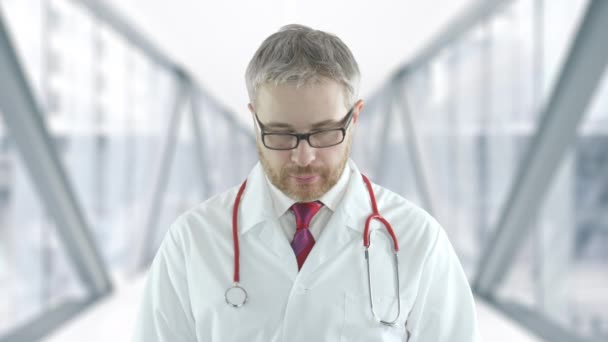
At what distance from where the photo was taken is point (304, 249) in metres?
1.10

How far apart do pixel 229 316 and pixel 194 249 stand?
0.52ft

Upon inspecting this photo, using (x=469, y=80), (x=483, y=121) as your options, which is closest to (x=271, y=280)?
(x=483, y=121)

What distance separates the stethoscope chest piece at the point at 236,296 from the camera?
3.34 ft

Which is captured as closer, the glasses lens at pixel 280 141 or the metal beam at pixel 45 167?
the glasses lens at pixel 280 141

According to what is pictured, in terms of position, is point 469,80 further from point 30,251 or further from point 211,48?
point 30,251

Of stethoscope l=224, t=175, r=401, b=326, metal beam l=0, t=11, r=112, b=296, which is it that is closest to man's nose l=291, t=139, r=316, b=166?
stethoscope l=224, t=175, r=401, b=326

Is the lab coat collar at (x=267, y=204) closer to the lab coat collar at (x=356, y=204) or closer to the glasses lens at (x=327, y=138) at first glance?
the lab coat collar at (x=356, y=204)

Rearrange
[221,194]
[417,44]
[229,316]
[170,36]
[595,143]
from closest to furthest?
1. [229,316]
2. [221,194]
3. [595,143]
4. [170,36]
5. [417,44]

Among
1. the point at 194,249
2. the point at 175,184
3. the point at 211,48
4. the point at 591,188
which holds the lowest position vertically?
the point at 175,184

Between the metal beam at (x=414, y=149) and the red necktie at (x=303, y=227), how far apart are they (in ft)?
12.4

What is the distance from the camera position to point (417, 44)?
12.3 feet

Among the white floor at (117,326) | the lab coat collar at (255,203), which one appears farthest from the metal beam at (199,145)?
the lab coat collar at (255,203)

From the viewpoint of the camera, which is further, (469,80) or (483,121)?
(469,80)

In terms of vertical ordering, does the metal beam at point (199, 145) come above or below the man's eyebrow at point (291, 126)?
below
